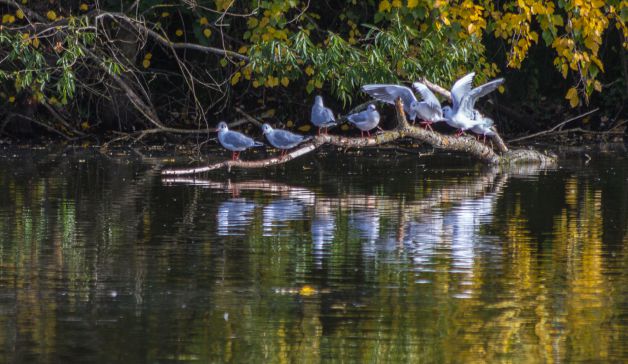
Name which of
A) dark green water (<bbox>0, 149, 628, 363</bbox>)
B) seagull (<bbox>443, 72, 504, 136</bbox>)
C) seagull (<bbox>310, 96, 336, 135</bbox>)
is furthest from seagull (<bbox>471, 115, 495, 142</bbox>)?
seagull (<bbox>310, 96, 336, 135</bbox>)

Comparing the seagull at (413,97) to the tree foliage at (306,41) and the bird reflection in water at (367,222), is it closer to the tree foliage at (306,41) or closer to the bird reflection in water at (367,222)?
the tree foliage at (306,41)

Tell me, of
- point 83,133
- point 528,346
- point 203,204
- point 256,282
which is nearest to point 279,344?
point 528,346

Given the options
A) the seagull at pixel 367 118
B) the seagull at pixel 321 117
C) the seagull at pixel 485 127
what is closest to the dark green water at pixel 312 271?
the seagull at pixel 485 127

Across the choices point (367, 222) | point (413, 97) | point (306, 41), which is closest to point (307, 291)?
point (367, 222)

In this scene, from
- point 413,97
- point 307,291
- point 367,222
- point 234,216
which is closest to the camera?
point 307,291

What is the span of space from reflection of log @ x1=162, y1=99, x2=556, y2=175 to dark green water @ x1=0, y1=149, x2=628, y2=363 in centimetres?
29

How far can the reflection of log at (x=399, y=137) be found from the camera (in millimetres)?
15555

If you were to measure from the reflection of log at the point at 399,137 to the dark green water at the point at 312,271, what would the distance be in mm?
289

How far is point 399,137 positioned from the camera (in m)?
16.6

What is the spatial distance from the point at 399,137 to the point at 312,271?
703 centimetres

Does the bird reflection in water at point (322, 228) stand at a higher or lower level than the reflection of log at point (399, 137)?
lower

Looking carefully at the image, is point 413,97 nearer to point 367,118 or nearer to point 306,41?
point 306,41

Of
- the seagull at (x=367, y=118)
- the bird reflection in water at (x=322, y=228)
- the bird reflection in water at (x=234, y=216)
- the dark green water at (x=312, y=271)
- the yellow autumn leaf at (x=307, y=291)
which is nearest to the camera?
the dark green water at (x=312, y=271)

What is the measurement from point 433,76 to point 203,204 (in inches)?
228
